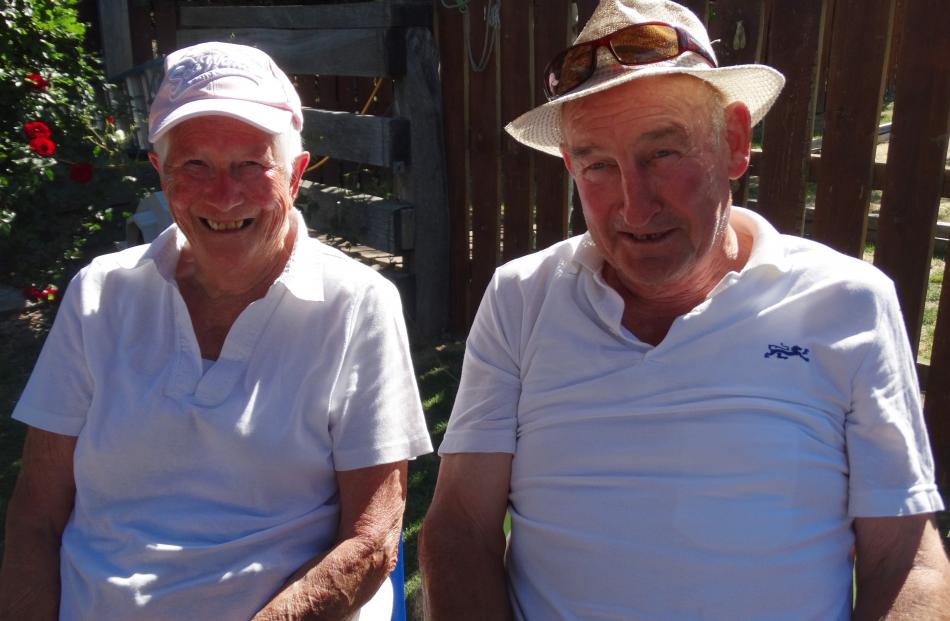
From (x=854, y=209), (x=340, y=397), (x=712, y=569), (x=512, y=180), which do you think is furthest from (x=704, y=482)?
(x=512, y=180)

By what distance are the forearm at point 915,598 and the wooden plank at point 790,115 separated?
1.95 meters

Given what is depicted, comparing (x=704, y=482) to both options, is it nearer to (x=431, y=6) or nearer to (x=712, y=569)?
(x=712, y=569)

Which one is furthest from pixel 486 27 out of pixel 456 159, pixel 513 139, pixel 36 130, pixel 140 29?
pixel 140 29

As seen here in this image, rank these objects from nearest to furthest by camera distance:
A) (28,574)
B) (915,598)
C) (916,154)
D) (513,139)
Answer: (915,598), (28,574), (916,154), (513,139)

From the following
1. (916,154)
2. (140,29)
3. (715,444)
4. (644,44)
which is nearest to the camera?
(715,444)

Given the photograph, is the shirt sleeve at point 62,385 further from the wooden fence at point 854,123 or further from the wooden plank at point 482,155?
the wooden plank at point 482,155

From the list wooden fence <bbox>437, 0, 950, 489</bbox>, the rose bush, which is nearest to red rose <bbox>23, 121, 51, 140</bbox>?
the rose bush

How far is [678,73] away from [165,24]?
5.65 m

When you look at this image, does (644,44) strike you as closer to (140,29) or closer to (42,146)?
(42,146)

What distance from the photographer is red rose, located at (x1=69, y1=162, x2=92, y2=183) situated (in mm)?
4785

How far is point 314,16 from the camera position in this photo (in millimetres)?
4930

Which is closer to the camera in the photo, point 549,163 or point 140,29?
point 549,163

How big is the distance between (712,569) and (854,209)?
1996 millimetres

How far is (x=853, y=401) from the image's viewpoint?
67.0 inches
